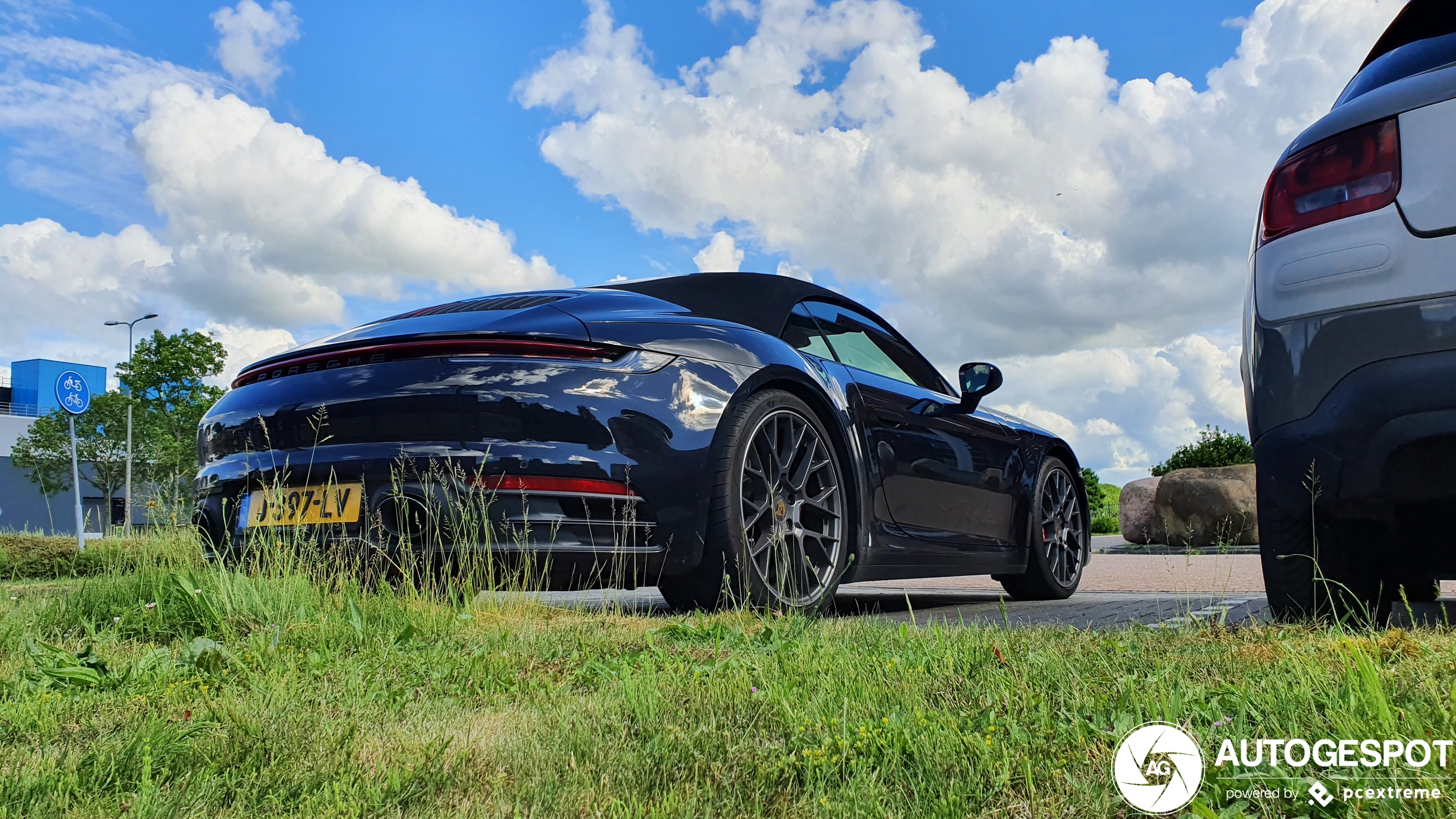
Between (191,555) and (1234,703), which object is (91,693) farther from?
(1234,703)

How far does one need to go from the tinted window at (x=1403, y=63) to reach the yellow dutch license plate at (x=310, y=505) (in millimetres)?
3391

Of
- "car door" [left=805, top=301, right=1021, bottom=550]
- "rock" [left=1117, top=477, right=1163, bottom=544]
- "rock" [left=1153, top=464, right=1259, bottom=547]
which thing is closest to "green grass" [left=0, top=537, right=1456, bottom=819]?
"car door" [left=805, top=301, right=1021, bottom=550]

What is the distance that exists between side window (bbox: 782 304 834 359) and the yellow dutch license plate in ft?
6.45

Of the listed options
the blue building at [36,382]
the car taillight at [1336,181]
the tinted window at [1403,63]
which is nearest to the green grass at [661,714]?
the car taillight at [1336,181]

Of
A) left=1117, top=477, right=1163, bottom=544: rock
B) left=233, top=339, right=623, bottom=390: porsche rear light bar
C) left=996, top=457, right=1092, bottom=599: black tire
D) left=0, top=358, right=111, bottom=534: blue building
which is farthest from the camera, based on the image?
left=0, top=358, right=111, bottom=534: blue building

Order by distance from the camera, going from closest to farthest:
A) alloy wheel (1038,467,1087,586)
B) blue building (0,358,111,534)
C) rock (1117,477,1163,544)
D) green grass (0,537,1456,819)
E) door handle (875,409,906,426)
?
green grass (0,537,1456,819), door handle (875,409,906,426), alloy wheel (1038,467,1087,586), rock (1117,477,1163,544), blue building (0,358,111,534)

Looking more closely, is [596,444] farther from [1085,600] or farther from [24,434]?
[24,434]

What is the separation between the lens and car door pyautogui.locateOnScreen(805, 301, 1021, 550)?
15.6 ft

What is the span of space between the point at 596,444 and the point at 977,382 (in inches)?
107

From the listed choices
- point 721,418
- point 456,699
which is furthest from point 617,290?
point 456,699

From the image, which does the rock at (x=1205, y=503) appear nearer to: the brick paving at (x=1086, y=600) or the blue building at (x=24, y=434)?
the brick paving at (x=1086, y=600)

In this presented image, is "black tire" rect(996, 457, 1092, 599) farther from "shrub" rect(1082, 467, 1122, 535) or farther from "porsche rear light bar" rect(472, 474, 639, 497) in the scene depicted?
"shrub" rect(1082, 467, 1122, 535)
